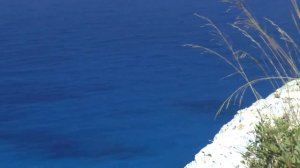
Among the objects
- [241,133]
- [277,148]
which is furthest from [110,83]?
[277,148]

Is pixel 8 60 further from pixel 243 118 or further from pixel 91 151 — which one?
pixel 243 118

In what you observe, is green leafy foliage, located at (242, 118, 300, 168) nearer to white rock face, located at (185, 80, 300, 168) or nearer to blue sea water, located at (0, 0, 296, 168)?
white rock face, located at (185, 80, 300, 168)

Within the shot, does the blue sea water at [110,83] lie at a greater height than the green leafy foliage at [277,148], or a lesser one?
greater

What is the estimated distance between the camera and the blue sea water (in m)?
5.92

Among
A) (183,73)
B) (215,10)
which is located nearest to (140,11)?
(215,10)

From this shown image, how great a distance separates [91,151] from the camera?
5.87m

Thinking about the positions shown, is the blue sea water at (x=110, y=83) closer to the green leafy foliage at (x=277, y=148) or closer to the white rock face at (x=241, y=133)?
the white rock face at (x=241, y=133)

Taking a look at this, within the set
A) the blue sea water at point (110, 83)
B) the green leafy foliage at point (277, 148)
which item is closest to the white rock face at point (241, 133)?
the green leafy foliage at point (277, 148)

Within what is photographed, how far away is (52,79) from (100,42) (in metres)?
1.94

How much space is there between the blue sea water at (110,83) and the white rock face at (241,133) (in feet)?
9.99

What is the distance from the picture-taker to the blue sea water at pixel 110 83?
233 inches

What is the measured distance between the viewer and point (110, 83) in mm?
8094

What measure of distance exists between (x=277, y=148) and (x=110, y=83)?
6.62 m

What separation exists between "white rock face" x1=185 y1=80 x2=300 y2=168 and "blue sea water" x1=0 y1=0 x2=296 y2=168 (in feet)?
9.99
